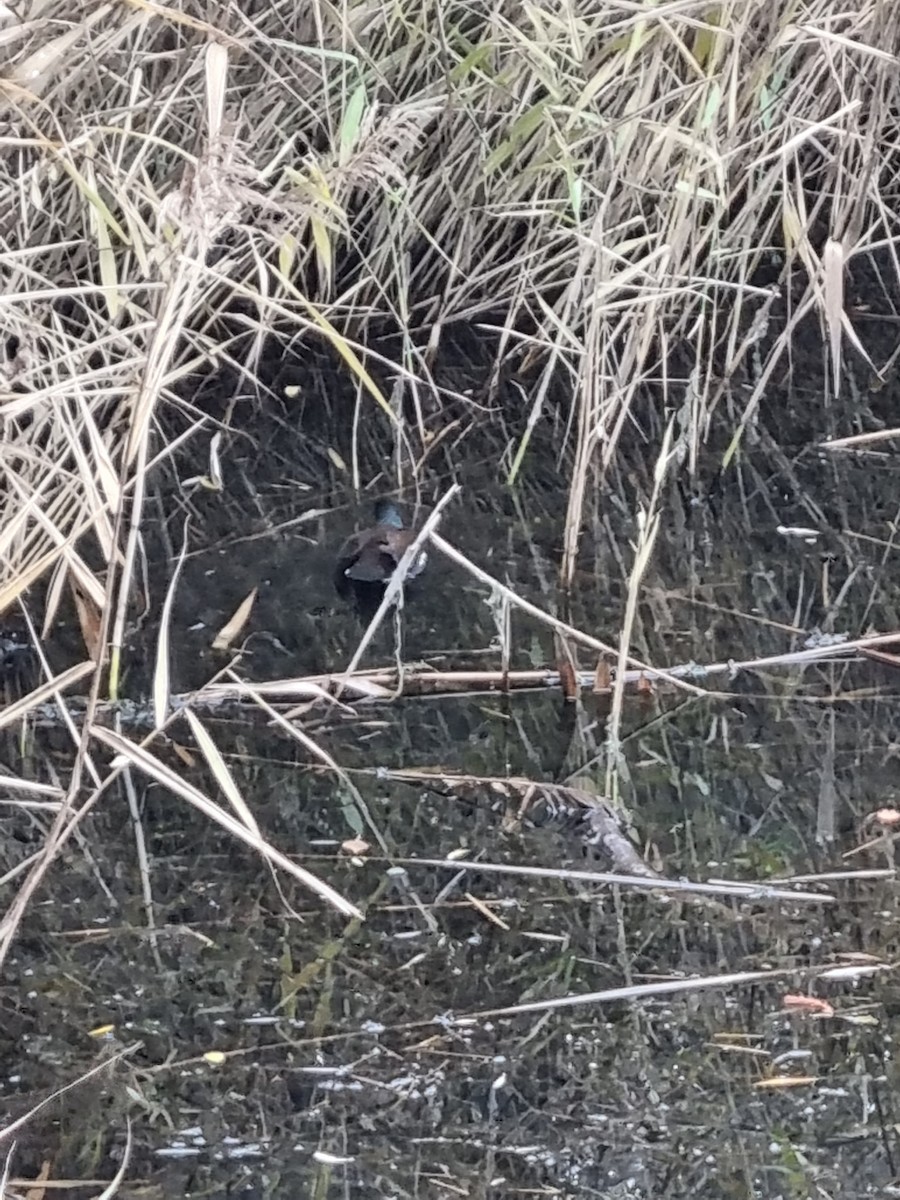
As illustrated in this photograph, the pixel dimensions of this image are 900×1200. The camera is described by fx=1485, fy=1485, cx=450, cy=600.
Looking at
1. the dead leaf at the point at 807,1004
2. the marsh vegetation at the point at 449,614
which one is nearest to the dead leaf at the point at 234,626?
the marsh vegetation at the point at 449,614

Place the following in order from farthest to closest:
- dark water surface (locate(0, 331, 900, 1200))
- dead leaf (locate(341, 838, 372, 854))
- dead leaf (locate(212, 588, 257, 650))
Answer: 1. dead leaf (locate(212, 588, 257, 650))
2. dead leaf (locate(341, 838, 372, 854))
3. dark water surface (locate(0, 331, 900, 1200))

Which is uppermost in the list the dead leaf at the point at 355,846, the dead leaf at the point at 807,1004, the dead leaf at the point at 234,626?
the dead leaf at the point at 807,1004

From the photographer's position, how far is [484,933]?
3.60 feet

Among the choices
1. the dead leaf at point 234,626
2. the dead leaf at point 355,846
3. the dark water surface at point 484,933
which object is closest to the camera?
the dark water surface at point 484,933

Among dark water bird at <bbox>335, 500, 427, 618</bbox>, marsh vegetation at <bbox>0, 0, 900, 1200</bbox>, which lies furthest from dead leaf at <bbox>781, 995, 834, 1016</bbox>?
dark water bird at <bbox>335, 500, 427, 618</bbox>

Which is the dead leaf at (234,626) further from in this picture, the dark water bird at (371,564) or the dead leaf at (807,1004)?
the dead leaf at (807,1004)

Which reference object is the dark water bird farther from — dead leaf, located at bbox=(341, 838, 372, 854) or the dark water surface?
dead leaf, located at bbox=(341, 838, 372, 854)

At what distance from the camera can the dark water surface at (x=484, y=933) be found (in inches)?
36.5

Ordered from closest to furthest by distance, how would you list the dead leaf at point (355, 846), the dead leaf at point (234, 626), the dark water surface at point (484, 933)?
1. the dark water surface at point (484, 933)
2. the dead leaf at point (355, 846)
3. the dead leaf at point (234, 626)

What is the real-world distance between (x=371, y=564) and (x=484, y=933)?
549 millimetres

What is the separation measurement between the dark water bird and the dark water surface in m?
0.02

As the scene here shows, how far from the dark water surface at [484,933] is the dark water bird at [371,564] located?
23mm

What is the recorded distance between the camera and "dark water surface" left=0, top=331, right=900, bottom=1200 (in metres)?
0.93

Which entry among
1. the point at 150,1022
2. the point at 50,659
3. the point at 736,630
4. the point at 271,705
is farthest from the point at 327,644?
the point at 150,1022
